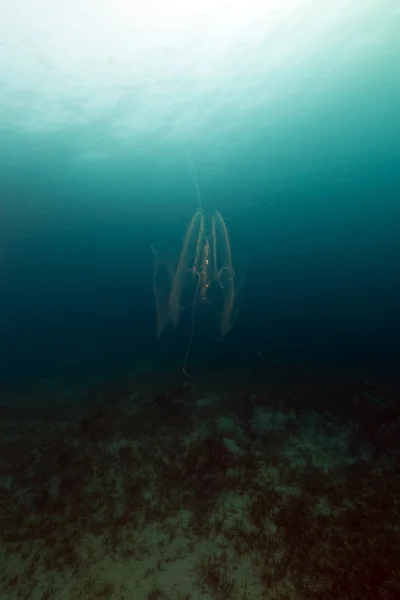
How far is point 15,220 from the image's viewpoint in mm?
30391

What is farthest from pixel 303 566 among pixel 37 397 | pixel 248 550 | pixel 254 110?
pixel 254 110

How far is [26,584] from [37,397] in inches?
412

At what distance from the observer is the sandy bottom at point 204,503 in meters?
5.46

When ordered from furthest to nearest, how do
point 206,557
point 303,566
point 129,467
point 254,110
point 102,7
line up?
point 254,110 → point 102,7 → point 129,467 → point 206,557 → point 303,566

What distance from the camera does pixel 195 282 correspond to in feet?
35.5

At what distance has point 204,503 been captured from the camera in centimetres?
717

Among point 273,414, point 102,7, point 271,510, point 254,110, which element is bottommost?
point 271,510

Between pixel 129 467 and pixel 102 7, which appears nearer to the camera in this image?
pixel 129 467

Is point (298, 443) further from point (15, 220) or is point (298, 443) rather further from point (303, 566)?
point (15, 220)

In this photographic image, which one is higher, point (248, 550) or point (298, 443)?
point (298, 443)

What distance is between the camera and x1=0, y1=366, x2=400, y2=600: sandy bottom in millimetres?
5465

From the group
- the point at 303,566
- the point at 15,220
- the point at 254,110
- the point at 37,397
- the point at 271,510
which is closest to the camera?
the point at 303,566

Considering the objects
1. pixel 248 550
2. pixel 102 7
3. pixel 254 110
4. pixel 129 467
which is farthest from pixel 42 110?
pixel 248 550

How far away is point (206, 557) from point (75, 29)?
53.4 ft
